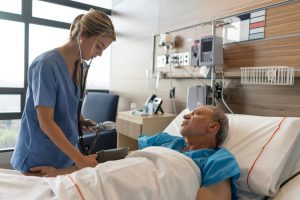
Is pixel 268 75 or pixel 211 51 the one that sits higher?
pixel 211 51

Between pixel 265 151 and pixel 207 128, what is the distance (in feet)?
1.00

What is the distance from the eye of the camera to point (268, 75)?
150cm

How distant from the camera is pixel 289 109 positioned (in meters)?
1.50

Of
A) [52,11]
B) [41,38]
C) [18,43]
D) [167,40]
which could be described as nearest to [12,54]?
[18,43]

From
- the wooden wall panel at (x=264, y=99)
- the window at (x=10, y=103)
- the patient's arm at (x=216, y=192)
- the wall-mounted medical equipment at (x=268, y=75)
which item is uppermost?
the wall-mounted medical equipment at (x=268, y=75)

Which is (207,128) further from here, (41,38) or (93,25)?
(41,38)

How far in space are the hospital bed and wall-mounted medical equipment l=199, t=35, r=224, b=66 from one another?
556mm

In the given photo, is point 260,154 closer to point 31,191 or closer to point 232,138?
point 232,138

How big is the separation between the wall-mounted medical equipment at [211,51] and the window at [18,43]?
1882mm

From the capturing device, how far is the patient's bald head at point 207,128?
134 cm

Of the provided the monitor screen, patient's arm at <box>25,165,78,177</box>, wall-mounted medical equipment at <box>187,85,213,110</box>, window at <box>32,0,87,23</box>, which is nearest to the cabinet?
wall-mounted medical equipment at <box>187,85,213,110</box>

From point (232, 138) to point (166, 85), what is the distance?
1293 millimetres

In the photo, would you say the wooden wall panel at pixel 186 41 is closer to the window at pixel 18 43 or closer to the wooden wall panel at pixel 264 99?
the wooden wall panel at pixel 264 99

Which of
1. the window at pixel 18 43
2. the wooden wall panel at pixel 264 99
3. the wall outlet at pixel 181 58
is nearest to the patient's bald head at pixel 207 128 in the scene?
the wooden wall panel at pixel 264 99
